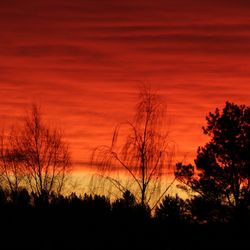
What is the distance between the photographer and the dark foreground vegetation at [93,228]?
40.9 metres

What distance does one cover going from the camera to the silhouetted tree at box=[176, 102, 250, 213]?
216 ft

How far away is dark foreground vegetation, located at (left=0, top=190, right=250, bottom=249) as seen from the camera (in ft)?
134

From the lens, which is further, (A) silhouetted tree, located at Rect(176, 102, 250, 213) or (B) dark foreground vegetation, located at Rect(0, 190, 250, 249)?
(A) silhouetted tree, located at Rect(176, 102, 250, 213)

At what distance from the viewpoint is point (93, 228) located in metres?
43.0

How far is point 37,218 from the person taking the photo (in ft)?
142

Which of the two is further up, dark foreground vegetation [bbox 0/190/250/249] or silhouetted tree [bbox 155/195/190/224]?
silhouetted tree [bbox 155/195/190/224]

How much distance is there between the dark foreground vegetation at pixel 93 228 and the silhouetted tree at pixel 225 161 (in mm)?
15497

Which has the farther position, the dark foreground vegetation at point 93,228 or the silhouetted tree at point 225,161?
the silhouetted tree at point 225,161

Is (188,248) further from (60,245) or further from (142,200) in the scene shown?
(60,245)

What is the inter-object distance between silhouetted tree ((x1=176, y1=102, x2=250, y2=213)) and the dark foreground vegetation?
50.8 ft

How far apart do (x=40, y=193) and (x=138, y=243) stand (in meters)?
11.7

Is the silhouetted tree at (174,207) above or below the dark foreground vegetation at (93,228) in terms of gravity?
above

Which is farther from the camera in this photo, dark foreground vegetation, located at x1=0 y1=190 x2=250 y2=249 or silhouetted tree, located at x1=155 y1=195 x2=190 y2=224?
silhouetted tree, located at x1=155 y1=195 x2=190 y2=224

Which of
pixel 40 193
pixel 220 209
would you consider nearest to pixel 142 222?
pixel 40 193
